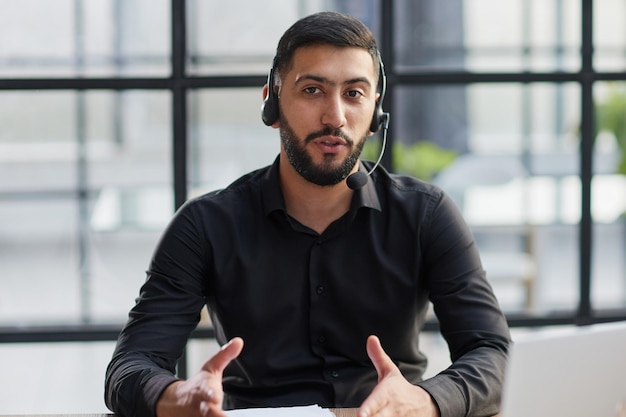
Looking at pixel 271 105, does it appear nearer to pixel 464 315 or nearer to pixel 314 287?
pixel 314 287

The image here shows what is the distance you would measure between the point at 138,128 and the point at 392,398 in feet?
4.90

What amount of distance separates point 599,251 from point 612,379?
242 centimetres

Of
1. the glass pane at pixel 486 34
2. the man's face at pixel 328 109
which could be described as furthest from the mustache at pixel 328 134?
the glass pane at pixel 486 34

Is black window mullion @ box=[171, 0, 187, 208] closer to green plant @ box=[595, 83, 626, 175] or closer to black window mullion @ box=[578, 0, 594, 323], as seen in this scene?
black window mullion @ box=[578, 0, 594, 323]

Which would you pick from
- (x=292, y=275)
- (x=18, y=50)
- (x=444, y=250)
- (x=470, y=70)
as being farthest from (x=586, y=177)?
(x=18, y=50)

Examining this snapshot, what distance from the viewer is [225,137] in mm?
2857

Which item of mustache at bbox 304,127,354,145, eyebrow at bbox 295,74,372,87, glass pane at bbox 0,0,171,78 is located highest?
glass pane at bbox 0,0,171,78

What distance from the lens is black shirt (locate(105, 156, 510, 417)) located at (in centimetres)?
195

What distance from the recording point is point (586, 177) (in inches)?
111

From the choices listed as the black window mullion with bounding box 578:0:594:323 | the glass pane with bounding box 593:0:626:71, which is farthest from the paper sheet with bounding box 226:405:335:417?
the glass pane with bounding box 593:0:626:71

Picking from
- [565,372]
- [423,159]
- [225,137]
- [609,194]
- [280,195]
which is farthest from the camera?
[423,159]

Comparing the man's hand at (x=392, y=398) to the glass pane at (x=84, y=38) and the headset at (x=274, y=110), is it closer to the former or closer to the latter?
the headset at (x=274, y=110)

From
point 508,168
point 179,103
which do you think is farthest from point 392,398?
point 508,168

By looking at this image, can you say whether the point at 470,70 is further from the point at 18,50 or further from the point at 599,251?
the point at 18,50
